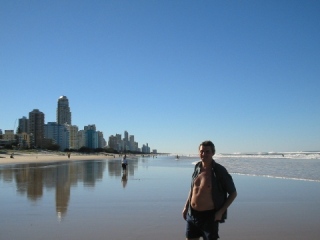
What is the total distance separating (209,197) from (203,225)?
1.31 feet

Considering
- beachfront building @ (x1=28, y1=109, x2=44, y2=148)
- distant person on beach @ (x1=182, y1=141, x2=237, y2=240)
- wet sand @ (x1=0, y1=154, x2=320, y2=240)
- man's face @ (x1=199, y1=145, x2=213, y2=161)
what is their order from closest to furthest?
distant person on beach @ (x1=182, y1=141, x2=237, y2=240)
man's face @ (x1=199, y1=145, x2=213, y2=161)
wet sand @ (x1=0, y1=154, x2=320, y2=240)
beachfront building @ (x1=28, y1=109, x2=44, y2=148)

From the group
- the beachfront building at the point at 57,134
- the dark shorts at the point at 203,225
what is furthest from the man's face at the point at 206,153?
the beachfront building at the point at 57,134

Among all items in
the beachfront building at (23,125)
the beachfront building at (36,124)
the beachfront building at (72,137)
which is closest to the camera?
the beachfront building at (36,124)

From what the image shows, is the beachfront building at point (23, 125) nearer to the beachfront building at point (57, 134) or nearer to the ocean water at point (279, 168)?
the beachfront building at point (57, 134)

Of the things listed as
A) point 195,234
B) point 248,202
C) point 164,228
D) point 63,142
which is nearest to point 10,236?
point 164,228

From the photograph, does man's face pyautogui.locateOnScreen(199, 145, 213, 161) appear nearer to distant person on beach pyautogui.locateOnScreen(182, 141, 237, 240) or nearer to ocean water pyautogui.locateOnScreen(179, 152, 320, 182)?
distant person on beach pyautogui.locateOnScreen(182, 141, 237, 240)

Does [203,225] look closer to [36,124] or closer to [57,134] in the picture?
[36,124]

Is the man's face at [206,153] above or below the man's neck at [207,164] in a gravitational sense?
above

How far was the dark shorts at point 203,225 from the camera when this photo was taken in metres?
4.41

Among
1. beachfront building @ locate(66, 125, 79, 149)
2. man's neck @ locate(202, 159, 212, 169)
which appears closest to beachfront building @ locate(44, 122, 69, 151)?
beachfront building @ locate(66, 125, 79, 149)

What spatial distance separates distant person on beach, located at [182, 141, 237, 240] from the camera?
173 inches

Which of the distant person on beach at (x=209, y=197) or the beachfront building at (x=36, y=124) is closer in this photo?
the distant person on beach at (x=209, y=197)

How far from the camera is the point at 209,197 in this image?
4.46m

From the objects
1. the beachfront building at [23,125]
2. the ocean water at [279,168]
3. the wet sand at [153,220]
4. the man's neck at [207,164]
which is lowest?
the ocean water at [279,168]
